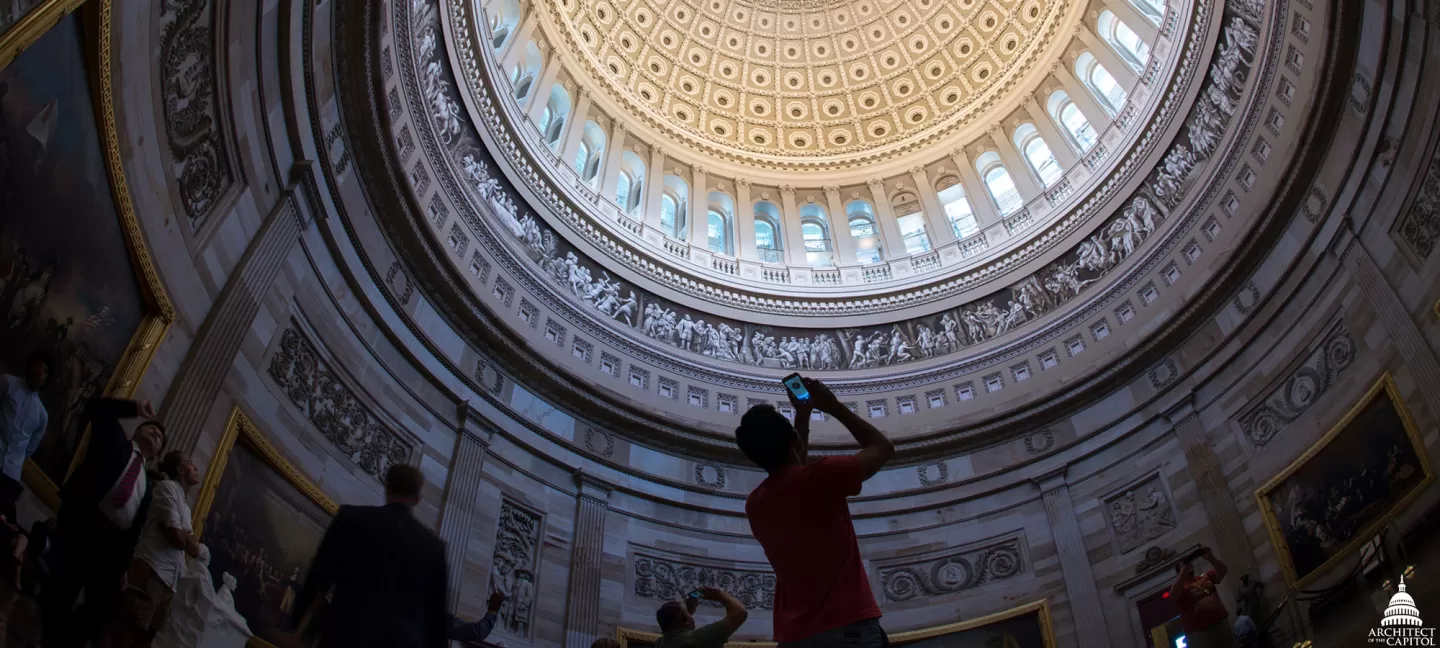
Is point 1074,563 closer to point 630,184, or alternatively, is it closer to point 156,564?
point 156,564

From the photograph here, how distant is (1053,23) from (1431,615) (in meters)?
19.7

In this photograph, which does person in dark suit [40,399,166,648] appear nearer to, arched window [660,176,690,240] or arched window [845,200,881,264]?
arched window [660,176,690,240]

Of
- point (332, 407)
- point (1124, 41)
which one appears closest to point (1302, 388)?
point (1124, 41)

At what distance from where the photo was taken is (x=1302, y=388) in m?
14.5

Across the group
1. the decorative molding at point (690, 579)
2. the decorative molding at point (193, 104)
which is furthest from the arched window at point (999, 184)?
the decorative molding at point (193, 104)

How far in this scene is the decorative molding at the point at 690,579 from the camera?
54.0 ft

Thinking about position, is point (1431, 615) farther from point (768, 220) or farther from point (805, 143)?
point (805, 143)

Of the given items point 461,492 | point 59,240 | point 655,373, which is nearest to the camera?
point 59,240

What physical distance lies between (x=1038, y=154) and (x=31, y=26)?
→ 2330cm

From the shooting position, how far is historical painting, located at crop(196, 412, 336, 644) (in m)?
9.91

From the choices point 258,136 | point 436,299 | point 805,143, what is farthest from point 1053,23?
point 258,136

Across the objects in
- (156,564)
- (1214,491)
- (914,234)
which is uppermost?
(914,234)

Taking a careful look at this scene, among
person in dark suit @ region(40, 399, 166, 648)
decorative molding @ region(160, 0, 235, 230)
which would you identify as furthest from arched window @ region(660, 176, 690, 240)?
person in dark suit @ region(40, 399, 166, 648)

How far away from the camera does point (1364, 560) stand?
11.8m
